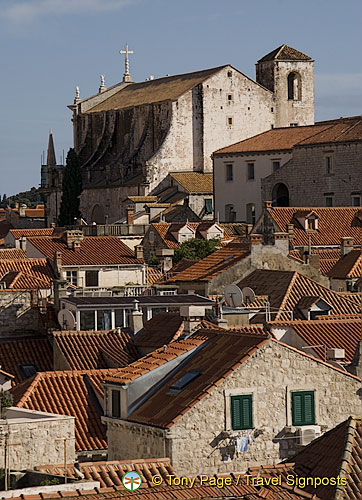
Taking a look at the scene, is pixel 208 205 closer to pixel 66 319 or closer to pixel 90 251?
pixel 90 251

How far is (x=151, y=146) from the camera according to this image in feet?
352

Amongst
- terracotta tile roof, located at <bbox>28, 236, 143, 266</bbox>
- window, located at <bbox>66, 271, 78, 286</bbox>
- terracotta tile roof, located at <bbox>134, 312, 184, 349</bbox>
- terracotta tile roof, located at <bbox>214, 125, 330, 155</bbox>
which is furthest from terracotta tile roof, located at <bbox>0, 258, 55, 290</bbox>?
terracotta tile roof, located at <bbox>214, 125, 330, 155</bbox>

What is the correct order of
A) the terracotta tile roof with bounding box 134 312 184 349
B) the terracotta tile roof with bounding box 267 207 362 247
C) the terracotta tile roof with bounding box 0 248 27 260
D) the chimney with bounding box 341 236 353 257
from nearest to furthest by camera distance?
the terracotta tile roof with bounding box 134 312 184 349
the chimney with bounding box 341 236 353 257
the terracotta tile roof with bounding box 267 207 362 247
the terracotta tile roof with bounding box 0 248 27 260

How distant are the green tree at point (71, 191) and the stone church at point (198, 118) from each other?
83 centimetres

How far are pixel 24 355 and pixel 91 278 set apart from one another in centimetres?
2655

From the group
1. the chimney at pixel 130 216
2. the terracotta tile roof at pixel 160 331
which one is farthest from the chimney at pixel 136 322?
the chimney at pixel 130 216

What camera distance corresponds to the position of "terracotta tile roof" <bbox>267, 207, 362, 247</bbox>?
62531 mm

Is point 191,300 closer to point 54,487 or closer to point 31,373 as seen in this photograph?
point 31,373

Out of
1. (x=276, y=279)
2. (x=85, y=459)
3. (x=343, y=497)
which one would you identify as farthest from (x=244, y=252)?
(x=343, y=497)

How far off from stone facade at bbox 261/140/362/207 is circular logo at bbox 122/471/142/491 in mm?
63372

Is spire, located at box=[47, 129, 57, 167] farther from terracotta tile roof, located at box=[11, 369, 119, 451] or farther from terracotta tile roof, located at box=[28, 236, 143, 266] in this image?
terracotta tile roof, located at box=[11, 369, 119, 451]

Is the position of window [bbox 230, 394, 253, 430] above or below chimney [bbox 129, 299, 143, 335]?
below

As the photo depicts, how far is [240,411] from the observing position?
70.4 ft

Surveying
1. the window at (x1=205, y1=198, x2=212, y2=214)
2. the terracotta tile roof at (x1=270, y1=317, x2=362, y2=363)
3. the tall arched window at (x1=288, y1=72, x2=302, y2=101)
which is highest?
the tall arched window at (x1=288, y1=72, x2=302, y2=101)
